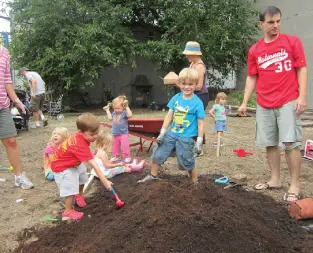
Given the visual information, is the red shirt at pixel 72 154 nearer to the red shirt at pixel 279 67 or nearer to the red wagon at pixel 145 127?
the red shirt at pixel 279 67

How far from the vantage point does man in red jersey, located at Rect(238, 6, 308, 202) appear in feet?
13.3

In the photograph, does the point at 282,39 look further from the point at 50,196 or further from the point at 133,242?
the point at 50,196

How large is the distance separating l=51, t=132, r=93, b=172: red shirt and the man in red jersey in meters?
2.04

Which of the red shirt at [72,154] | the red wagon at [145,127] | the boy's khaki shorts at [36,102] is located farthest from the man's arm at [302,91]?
the boy's khaki shorts at [36,102]

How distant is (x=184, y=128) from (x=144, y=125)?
1880 mm

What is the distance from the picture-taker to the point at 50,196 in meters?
4.46

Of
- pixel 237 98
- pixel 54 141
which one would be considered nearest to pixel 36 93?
pixel 54 141

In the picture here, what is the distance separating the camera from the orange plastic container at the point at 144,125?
6000mm

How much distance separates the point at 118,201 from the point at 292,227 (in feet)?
5.26

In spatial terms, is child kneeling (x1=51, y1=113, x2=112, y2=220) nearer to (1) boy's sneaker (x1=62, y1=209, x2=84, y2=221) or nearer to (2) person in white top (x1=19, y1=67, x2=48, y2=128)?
(1) boy's sneaker (x1=62, y1=209, x2=84, y2=221)

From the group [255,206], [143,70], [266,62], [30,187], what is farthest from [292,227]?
[143,70]

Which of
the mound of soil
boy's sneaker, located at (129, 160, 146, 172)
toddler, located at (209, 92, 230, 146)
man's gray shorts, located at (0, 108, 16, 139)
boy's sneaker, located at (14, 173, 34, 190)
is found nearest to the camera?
the mound of soil

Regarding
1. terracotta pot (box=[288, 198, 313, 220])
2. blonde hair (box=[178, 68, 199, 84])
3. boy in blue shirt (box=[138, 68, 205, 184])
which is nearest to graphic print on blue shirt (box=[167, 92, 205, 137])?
boy in blue shirt (box=[138, 68, 205, 184])

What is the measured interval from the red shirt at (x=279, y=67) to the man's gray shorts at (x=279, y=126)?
80mm
